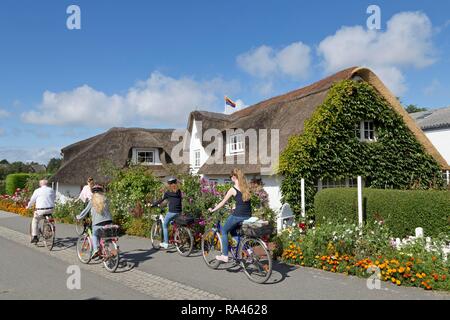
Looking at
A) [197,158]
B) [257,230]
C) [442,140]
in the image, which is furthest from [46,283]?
[442,140]

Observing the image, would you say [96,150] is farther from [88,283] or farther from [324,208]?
[88,283]

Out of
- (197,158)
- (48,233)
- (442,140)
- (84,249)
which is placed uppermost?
(442,140)

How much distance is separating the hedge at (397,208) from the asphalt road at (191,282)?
114 inches

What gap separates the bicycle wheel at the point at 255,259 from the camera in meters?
6.60

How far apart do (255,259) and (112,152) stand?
22.6 m

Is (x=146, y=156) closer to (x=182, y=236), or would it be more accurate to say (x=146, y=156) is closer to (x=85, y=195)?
(x=85, y=195)

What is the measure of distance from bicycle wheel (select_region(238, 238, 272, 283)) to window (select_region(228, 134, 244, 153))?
39.5 ft

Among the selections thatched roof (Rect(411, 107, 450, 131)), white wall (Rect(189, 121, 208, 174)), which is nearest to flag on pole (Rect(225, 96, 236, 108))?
white wall (Rect(189, 121, 208, 174))

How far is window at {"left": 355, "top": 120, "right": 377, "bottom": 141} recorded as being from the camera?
16.5m

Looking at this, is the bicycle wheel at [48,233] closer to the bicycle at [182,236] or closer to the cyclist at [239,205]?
the bicycle at [182,236]

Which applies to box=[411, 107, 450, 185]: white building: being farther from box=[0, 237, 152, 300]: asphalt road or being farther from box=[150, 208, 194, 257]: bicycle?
box=[0, 237, 152, 300]: asphalt road

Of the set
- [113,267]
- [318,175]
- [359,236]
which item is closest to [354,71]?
[318,175]

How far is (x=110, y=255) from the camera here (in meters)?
7.62
